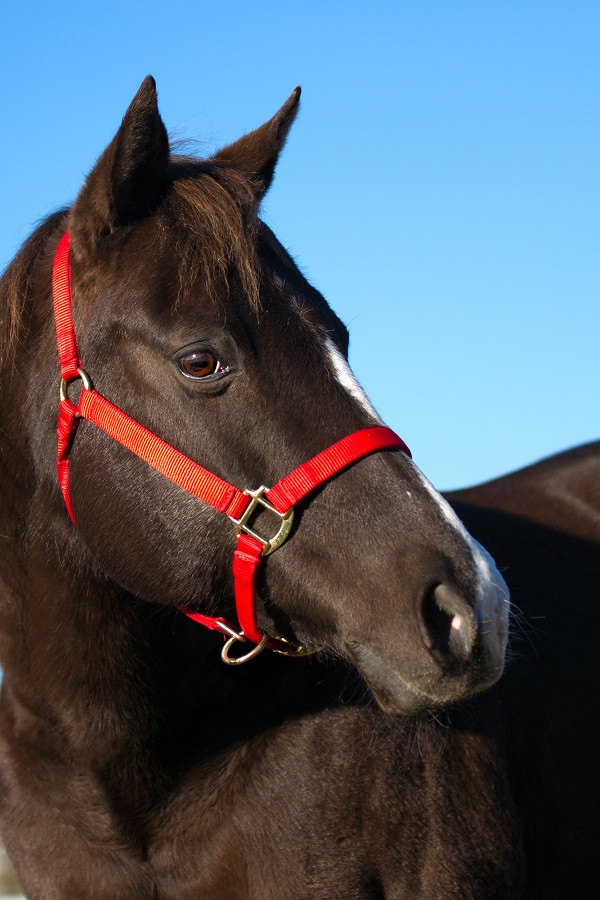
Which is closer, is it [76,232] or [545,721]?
[76,232]

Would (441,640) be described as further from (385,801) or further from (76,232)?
(76,232)

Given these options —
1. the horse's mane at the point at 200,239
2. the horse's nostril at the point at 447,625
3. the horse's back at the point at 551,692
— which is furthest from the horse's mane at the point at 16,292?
the horse's back at the point at 551,692

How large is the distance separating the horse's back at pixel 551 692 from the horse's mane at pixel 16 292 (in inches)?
78.9

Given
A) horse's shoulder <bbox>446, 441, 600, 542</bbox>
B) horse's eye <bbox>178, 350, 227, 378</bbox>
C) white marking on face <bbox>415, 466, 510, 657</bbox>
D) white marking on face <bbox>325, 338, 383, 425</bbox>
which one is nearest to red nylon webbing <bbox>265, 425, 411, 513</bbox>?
white marking on face <bbox>325, 338, 383, 425</bbox>

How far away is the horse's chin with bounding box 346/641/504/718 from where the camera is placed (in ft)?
7.20

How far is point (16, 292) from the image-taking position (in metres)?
2.90

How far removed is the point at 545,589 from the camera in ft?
12.8

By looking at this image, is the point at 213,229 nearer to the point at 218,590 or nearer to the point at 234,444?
the point at 234,444

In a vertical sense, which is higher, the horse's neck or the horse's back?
the horse's neck

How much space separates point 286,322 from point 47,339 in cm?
85

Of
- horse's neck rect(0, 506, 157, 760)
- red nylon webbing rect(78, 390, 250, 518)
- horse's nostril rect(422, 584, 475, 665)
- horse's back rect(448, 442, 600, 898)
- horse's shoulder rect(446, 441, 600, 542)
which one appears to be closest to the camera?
horse's nostril rect(422, 584, 475, 665)

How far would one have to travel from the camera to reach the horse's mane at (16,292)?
2.88 meters

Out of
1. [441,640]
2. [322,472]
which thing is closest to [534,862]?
[441,640]

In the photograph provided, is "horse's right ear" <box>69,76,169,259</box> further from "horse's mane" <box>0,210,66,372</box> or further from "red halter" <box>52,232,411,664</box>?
"horse's mane" <box>0,210,66,372</box>
